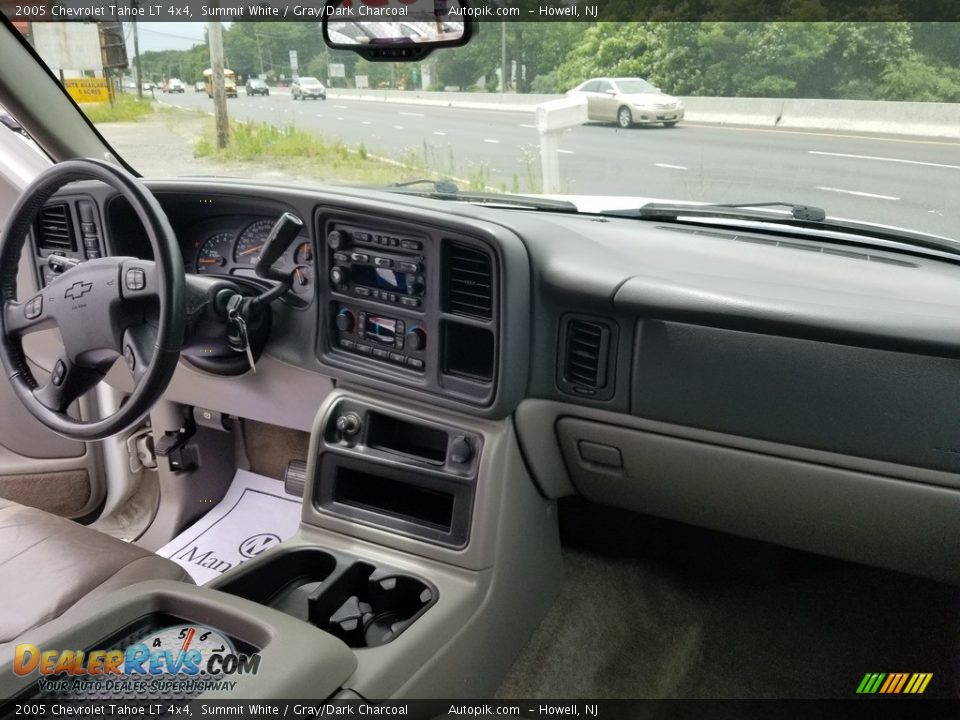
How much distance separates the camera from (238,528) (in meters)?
3.18

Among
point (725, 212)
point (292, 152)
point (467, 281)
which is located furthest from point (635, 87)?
point (292, 152)

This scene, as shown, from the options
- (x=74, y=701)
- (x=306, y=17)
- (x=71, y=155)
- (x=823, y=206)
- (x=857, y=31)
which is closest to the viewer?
(x=74, y=701)

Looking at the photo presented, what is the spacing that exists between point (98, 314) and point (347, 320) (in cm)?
67

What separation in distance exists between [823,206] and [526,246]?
82 centimetres

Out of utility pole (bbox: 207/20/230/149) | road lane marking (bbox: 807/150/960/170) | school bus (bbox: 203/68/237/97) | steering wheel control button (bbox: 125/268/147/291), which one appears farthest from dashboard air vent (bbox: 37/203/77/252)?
road lane marking (bbox: 807/150/960/170)

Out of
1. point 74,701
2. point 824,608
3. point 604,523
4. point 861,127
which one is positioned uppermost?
point 861,127

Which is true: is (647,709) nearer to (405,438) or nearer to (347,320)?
(405,438)

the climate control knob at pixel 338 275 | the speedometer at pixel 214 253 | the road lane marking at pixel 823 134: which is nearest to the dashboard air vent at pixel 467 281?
the climate control knob at pixel 338 275

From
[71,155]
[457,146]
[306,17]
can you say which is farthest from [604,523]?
[71,155]

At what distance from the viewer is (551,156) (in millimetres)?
2656

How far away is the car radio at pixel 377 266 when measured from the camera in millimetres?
2213

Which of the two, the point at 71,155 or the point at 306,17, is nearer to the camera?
the point at 306,17

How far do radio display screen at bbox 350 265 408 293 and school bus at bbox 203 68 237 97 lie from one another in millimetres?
1356

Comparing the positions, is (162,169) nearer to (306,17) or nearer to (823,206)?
(306,17)
